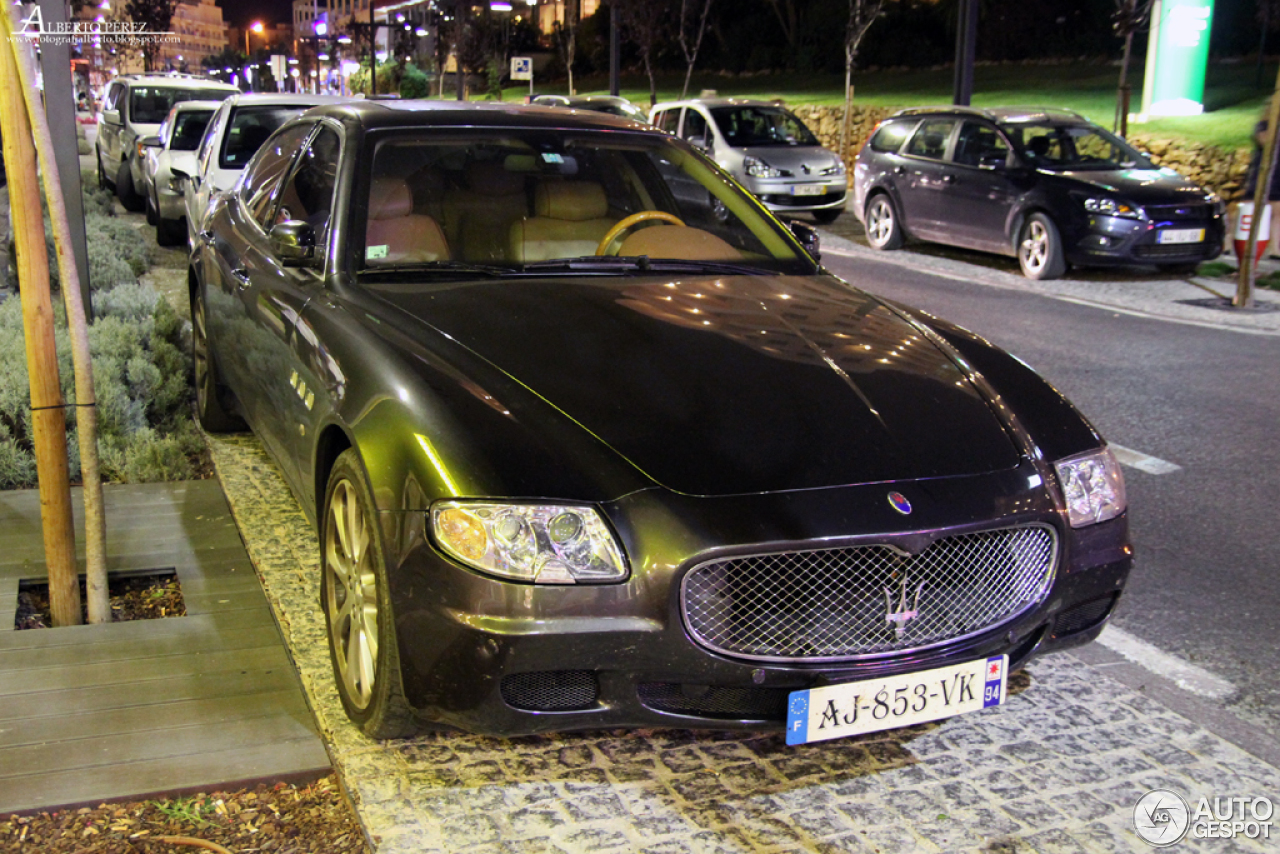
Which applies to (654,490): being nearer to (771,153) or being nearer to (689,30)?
(771,153)

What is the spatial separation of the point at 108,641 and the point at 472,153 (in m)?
2.03

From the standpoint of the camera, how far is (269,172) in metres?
5.45

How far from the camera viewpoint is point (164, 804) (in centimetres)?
308

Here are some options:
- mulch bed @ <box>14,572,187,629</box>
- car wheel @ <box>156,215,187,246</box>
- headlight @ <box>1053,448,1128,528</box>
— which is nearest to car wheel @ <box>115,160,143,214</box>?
car wheel @ <box>156,215,187,246</box>

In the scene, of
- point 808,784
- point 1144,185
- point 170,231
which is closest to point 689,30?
point 170,231

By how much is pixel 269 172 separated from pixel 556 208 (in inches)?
60.6

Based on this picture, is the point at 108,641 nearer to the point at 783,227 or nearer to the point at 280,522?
the point at 280,522

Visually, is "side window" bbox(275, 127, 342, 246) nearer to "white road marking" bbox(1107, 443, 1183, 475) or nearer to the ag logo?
the ag logo

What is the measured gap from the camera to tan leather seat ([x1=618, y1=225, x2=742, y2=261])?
4.55 m

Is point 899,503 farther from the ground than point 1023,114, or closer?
closer

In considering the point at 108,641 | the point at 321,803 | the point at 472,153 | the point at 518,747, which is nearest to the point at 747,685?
the point at 518,747

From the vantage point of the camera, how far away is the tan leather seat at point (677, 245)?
4.55 metres

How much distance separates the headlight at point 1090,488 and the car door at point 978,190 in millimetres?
10162

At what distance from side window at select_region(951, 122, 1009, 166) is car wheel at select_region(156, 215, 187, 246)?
27.5 feet
